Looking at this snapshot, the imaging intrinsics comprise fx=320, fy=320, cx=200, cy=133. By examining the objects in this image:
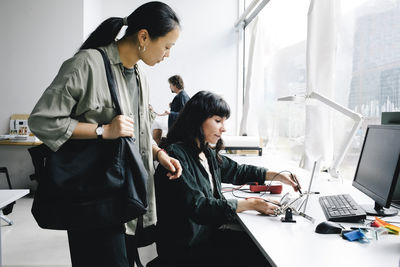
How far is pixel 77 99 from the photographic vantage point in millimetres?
981

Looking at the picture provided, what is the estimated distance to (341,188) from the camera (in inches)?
69.5

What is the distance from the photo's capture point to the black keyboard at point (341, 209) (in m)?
1.17

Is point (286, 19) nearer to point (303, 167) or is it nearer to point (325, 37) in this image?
point (325, 37)

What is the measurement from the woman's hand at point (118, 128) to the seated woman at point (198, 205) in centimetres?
38

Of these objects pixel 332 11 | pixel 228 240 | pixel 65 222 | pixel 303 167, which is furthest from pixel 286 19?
pixel 65 222

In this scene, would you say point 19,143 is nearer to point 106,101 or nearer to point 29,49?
point 29,49

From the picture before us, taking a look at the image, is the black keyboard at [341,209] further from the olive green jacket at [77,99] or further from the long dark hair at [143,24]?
the long dark hair at [143,24]

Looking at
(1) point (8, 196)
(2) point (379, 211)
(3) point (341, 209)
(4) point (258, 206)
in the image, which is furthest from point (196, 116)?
(1) point (8, 196)

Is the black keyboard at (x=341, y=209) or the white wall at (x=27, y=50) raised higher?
the white wall at (x=27, y=50)

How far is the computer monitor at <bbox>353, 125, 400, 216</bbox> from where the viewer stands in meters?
1.09

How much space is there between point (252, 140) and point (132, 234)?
2193 millimetres

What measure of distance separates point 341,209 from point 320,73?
139cm

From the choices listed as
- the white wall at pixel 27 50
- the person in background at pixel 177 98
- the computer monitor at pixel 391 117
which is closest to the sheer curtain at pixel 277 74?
the person in background at pixel 177 98

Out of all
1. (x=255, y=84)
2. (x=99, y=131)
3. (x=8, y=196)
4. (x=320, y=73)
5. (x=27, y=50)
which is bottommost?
(x=8, y=196)
